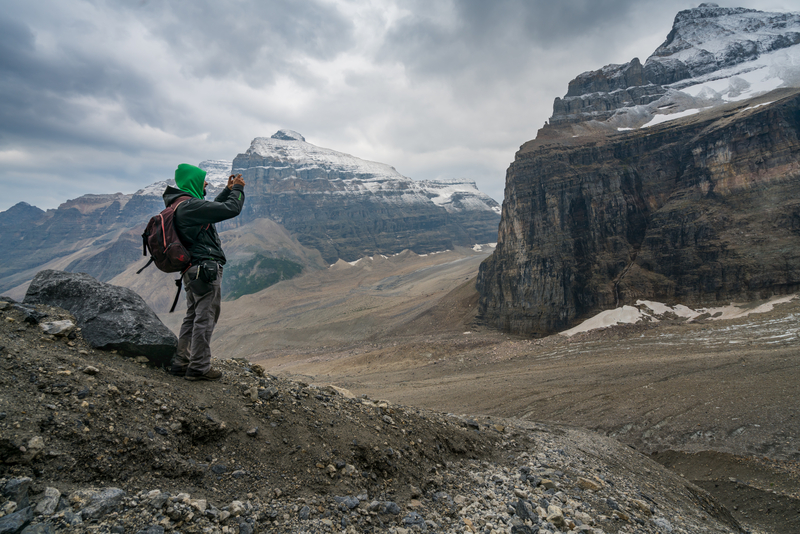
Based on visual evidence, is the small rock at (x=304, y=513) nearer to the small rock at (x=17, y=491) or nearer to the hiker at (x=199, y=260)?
the small rock at (x=17, y=491)

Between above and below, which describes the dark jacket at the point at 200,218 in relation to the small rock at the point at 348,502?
above

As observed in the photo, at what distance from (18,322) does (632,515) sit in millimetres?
8371

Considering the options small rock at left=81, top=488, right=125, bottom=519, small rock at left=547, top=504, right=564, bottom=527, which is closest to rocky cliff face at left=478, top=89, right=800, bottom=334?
small rock at left=547, top=504, right=564, bottom=527

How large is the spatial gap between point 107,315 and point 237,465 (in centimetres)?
278

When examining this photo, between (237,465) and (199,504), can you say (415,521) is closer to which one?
(237,465)

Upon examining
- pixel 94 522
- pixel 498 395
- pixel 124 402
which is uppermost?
pixel 124 402

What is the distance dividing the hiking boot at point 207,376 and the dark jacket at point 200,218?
1440 millimetres

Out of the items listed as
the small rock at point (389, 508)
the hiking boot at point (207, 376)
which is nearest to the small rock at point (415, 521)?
the small rock at point (389, 508)

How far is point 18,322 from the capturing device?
4.38m

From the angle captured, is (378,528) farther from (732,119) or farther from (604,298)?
(732,119)

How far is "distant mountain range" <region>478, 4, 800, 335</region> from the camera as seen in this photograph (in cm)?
2970

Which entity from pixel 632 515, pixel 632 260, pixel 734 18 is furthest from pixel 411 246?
pixel 632 515

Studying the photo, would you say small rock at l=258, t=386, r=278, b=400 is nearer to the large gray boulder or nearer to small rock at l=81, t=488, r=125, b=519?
the large gray boulder

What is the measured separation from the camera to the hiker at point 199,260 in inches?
187
